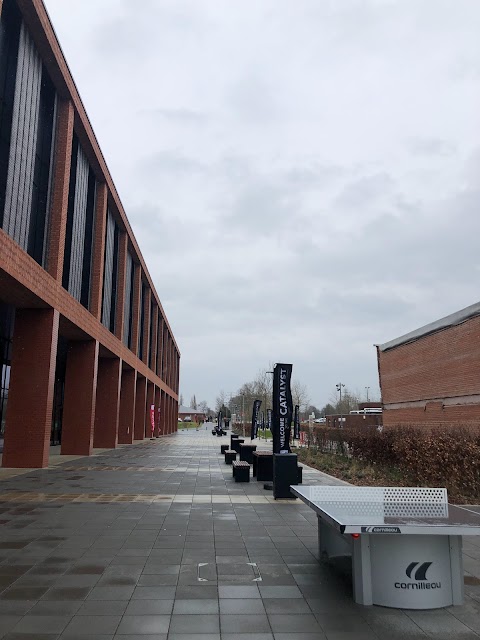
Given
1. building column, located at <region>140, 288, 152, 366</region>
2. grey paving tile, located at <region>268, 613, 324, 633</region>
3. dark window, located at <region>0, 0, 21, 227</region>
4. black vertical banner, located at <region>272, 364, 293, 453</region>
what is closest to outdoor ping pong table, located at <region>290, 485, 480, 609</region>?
grey paving tile, located at <region>268, 613, 324, 633</region>

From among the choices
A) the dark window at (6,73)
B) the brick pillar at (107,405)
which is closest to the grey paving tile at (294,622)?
the dark window at (6,73)

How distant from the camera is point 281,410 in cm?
1159

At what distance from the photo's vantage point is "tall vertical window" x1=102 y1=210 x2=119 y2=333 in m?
26.9

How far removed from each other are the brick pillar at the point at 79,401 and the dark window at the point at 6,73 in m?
10.2

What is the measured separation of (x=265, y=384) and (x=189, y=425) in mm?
35130

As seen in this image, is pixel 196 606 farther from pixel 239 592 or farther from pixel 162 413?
pixel 162 413

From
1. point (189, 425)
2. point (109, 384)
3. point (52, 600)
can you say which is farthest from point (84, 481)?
point (189, 425)

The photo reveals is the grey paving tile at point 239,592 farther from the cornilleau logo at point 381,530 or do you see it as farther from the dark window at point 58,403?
the dark window at point 58,403

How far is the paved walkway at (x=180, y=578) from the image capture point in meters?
4.27

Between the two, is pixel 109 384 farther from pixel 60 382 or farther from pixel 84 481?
pixel 84 481

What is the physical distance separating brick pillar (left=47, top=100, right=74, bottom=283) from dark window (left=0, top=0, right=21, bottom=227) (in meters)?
3.52

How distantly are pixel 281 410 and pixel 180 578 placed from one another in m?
6.25

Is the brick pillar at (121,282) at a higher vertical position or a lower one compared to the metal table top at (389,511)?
higher

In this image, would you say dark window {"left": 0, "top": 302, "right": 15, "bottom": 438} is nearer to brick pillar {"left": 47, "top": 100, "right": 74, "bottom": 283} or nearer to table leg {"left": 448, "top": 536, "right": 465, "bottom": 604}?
brick pillar {"left": 47, "top": 100, "right": 74, "bottom": 283}
